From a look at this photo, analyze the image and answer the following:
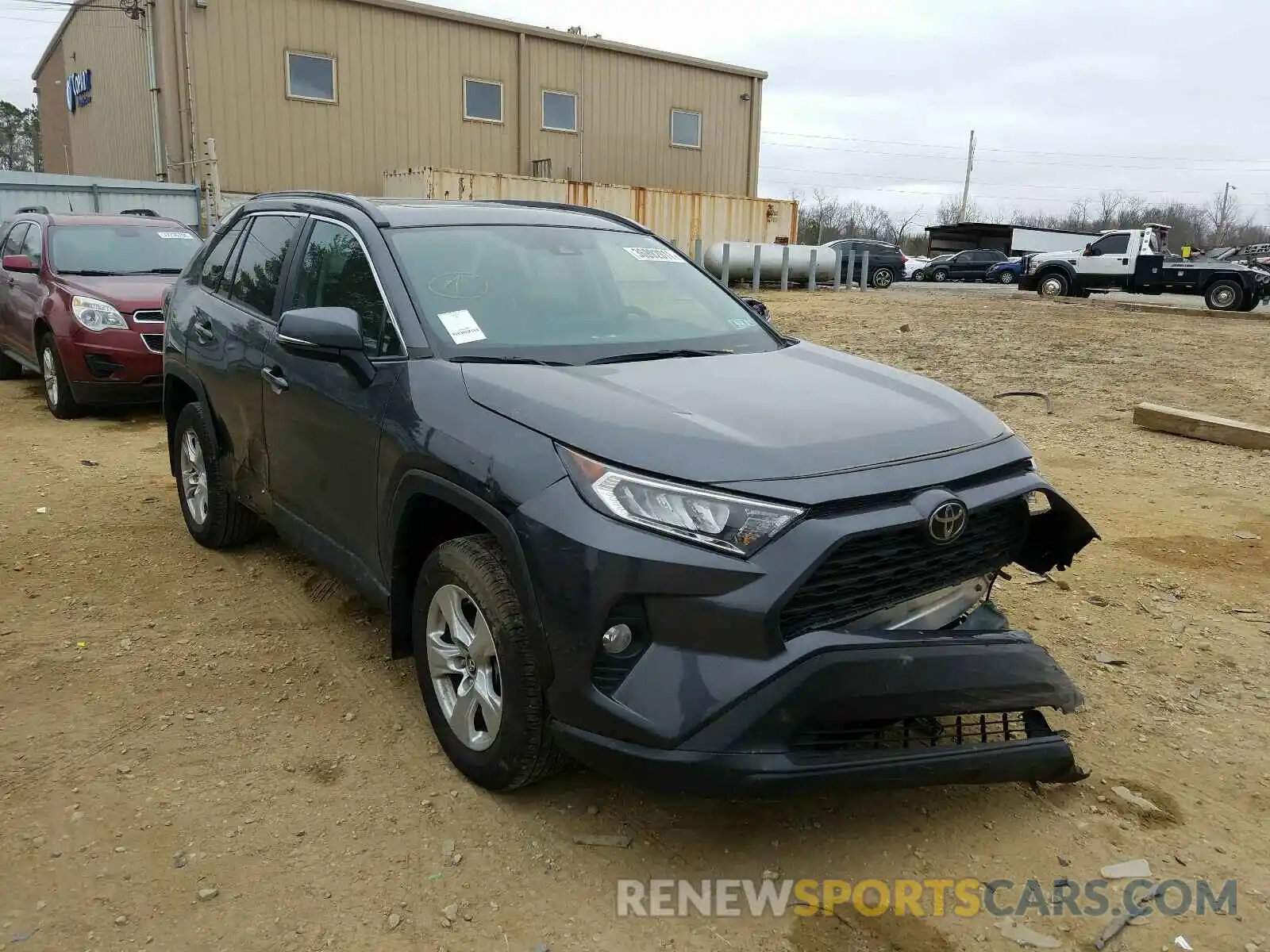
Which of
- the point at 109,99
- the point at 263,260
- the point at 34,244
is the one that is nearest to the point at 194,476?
the point at 263,260

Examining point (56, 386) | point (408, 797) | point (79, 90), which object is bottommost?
point (408, 797)

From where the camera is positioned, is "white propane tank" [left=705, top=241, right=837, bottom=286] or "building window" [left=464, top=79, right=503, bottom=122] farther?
"white propane tank" [left=705, top=241, right=837, bottom=286]

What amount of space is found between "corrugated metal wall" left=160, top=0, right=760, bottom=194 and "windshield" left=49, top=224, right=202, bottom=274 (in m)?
11.8

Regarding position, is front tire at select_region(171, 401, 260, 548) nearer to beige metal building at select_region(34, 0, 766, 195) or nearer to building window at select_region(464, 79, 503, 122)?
beige metal building at select_region(34, 0, 766, 195)

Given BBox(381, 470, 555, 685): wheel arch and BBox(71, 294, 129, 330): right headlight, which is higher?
BBox(71, 294, 129, 330): right headlight

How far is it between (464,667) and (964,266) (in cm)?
4373

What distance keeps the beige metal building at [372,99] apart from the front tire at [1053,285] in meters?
8.97

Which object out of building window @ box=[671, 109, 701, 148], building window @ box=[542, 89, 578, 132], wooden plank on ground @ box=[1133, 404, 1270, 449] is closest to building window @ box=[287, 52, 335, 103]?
building window @ box=[542, 89, 578, 132]

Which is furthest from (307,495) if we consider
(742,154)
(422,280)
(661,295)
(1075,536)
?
(742,154)

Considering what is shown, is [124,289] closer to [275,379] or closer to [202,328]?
[202,328]

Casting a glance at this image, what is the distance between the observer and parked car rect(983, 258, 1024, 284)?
39.6m

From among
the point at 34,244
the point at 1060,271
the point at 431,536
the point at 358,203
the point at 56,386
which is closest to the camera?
the point at 431,536

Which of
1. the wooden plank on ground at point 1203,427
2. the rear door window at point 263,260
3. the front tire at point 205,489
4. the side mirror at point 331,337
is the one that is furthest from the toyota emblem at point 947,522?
the wooden plank on ground at point 1203,427

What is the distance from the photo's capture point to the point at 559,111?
2478cm
